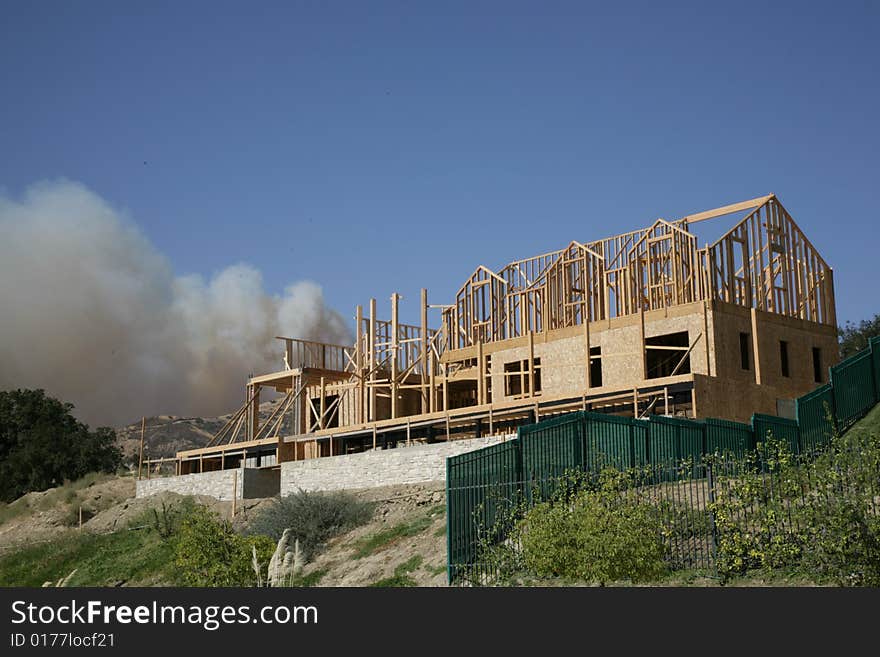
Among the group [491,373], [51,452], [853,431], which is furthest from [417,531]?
[51,452]

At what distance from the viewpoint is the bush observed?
55.8 feet

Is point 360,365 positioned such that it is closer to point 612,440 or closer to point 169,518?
point 169,518

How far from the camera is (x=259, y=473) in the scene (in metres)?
44.2

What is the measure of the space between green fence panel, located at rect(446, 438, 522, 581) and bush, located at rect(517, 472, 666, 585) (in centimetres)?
301

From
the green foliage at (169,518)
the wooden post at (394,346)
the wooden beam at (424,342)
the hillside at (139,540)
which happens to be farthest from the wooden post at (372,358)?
the green foliage at (169,518)

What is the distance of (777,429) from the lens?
1072 inches

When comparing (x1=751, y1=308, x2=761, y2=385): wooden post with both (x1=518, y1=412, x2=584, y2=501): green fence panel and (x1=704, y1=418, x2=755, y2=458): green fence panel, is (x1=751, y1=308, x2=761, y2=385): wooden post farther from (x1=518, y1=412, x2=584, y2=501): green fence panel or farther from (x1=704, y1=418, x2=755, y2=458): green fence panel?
(x1=518, y1=412, x2=584, y2=501): green fence panel

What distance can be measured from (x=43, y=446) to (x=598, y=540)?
62.7m

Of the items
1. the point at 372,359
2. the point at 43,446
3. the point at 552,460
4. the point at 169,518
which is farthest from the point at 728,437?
the point at 43,446

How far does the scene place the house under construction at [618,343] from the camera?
1489 inches

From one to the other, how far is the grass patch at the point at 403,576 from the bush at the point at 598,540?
4768 mm

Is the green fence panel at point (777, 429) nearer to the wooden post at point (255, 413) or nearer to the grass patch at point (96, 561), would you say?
the grass patch at point (96, 561)
